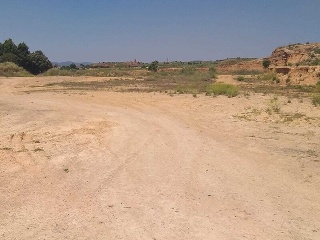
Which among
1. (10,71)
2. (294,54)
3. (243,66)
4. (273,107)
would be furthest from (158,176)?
(243,66)

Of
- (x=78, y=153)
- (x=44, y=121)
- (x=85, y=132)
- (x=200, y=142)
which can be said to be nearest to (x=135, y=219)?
(x=78, y=153)

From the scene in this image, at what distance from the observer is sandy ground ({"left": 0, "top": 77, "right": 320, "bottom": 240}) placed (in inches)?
249

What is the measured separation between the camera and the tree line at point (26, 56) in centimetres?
6038

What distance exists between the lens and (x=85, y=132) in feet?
41.5

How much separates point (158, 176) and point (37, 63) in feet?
187

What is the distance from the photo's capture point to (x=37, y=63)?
62.0 meters

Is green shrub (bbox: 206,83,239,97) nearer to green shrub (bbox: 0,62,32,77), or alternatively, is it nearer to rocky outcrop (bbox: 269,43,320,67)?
green shrub (bbox: 0,62,32,77)

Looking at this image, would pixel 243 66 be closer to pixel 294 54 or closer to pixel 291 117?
pixel 294 54

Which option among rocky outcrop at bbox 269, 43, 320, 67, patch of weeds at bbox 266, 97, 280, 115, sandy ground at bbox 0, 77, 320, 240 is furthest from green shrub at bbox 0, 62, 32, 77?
rocky outcrop at bbox 269, 43, 320, 67

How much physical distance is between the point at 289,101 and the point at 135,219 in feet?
50.2

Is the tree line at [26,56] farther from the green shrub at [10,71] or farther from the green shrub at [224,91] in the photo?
the green shrub at [224,91]

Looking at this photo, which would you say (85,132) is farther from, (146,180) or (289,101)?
(289,101)

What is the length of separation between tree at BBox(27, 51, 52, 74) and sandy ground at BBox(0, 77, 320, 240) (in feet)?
156

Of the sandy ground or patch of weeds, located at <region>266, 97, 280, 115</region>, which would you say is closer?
the sandy ground
